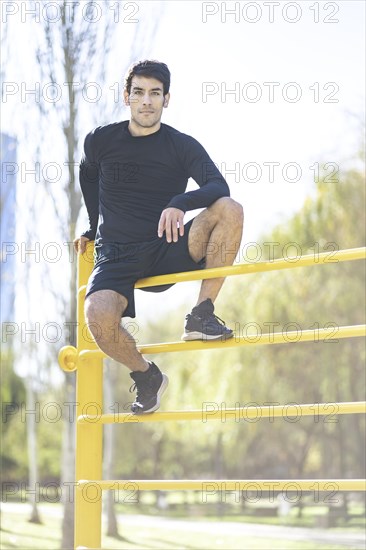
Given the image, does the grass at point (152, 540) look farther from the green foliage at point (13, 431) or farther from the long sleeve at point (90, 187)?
the green foliage at point (13, 431)

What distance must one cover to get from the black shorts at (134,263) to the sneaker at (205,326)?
22 cm

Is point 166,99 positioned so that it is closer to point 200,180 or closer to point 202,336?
point 200,180

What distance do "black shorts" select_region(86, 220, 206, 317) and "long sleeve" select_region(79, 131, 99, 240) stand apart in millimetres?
353

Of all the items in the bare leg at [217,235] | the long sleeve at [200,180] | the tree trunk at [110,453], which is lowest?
the tree trunk at [110,453]

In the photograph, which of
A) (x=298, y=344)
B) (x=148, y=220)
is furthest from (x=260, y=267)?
(x=298, y=344)

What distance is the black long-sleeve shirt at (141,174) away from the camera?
3627 mm

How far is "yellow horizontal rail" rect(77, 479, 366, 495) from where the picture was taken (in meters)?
2.91

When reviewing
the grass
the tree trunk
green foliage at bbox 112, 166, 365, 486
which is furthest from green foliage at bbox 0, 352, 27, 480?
the tree trunk

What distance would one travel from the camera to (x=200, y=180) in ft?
11.7

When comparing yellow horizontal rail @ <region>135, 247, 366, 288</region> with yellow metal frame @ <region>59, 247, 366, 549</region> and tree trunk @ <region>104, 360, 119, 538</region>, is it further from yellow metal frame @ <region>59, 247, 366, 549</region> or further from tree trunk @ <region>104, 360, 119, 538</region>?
tree trunk @ <region>104, 360, 119, 538</region>

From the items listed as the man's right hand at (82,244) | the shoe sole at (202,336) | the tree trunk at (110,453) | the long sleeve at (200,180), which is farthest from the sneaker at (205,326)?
the tree trunk at (110,453)

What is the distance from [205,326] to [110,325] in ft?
1.20

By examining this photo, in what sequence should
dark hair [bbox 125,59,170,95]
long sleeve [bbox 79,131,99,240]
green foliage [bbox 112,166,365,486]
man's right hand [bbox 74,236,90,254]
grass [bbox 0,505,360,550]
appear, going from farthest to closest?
green foliage [bbox 112,166,365,486] → grass [bbox 0,505,360,550] → man's right hand [bbox 74,236,90,254] → long sleeve [bbox 79,131,99,240] → dark hair [bbox 125,59,170,95]

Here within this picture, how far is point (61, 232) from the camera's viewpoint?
1084 centimetres
